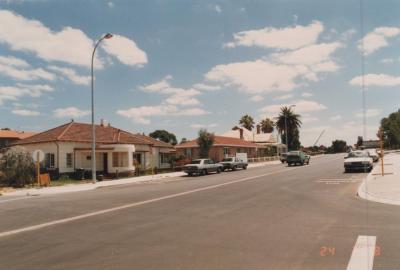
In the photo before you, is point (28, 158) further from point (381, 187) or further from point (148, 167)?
point (381, 187)

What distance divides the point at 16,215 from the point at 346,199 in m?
12.3

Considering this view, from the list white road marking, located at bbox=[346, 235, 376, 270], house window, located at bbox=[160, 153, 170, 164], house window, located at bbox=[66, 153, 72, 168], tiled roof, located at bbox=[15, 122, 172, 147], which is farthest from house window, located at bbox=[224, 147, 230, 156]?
white road marking, located at bbox=[346, 235, 376, 270]

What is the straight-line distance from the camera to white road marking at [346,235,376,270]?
263 inches

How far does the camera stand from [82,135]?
4000 centimetres

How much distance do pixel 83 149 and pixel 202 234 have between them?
3009cm

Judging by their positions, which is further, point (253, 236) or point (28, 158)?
point (28, 158)

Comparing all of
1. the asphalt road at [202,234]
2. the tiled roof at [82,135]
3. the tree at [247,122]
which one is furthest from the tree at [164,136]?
the asphalt road at [202,234]

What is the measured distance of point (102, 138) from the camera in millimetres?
42562

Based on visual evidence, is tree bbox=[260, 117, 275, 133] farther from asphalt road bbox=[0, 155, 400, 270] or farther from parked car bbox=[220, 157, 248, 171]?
asphalt road bbox=[0, 155, 400, 270]

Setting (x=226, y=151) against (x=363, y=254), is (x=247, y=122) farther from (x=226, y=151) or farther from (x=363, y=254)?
(x=363, y=254)

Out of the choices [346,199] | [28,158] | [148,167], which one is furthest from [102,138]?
[346,199]

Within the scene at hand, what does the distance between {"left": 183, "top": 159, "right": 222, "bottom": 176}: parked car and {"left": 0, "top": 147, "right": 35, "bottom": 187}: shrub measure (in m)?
13.9

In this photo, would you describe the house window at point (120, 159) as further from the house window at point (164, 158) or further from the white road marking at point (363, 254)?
the white road marking at point (363, 254)

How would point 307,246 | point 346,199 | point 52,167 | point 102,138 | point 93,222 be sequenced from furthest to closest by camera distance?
1. point 102,138
2. point 52,167
3. point 346,199
4. point 93,222
5. point 307,246
